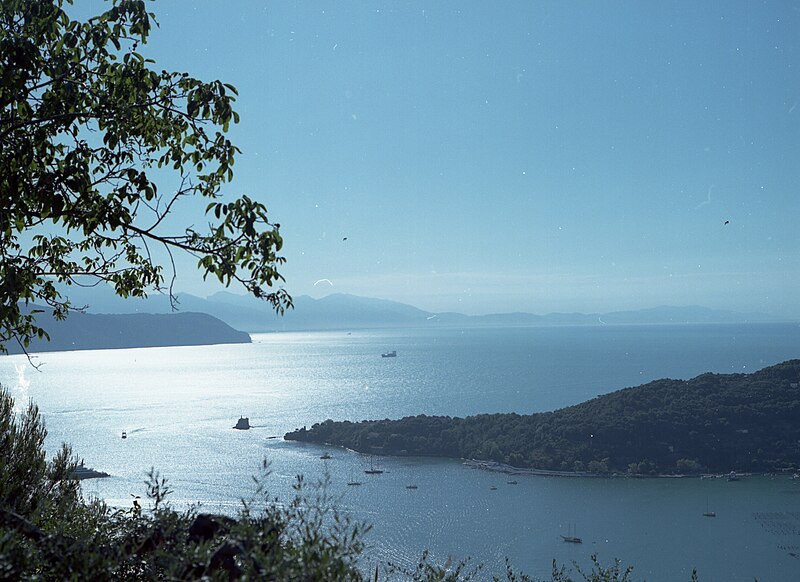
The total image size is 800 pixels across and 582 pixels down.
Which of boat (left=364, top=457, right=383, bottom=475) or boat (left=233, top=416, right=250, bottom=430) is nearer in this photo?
boat (left=364, top=457, right=383, bottom=475)

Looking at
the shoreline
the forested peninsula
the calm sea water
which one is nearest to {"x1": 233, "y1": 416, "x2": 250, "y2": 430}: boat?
the calm sea water

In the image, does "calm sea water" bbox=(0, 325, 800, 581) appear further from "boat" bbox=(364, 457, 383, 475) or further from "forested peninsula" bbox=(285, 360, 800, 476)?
"forested peninsula" bbox=(285, 360, 800, 476)

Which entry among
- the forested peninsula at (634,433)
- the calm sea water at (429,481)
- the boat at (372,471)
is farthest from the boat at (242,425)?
the boat at (372,471)

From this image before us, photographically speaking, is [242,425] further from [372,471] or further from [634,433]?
[634,433]

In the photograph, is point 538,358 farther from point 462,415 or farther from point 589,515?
point 589,515

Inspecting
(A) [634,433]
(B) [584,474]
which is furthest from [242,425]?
(A) [634,433]


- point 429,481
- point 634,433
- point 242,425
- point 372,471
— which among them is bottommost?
point 429,481

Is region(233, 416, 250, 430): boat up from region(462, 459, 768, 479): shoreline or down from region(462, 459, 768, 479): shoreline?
up
